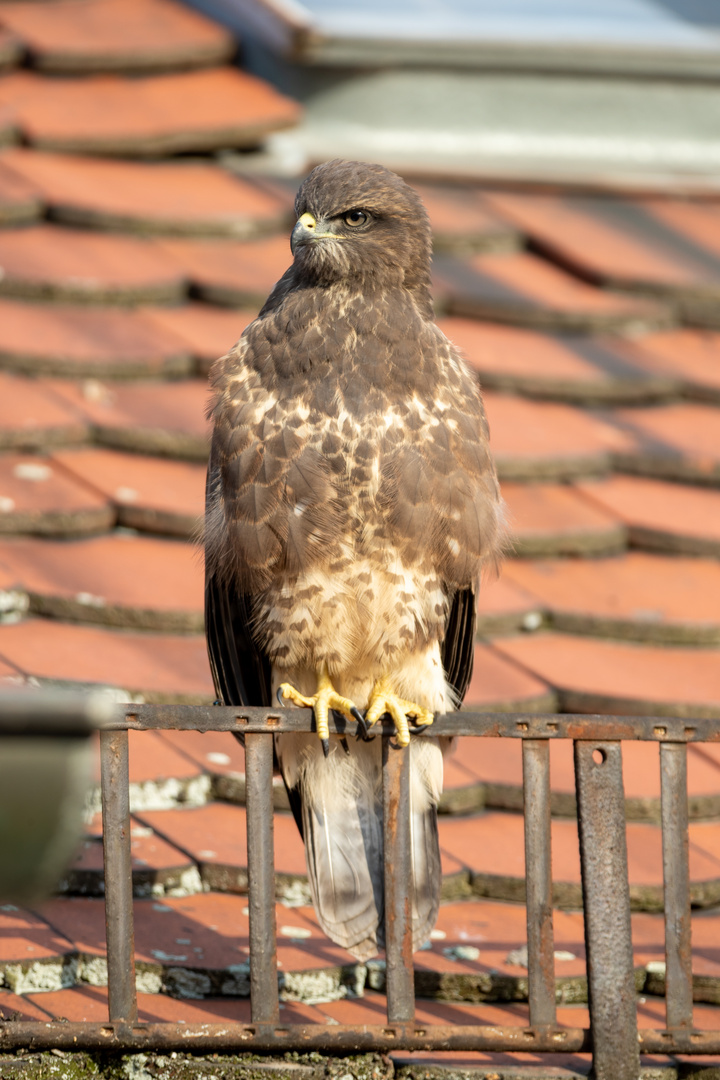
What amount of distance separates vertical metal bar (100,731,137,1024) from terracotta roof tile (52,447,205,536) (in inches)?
51.5

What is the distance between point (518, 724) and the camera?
2.31 meters

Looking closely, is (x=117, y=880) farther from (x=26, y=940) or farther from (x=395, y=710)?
(x=395, y=710)

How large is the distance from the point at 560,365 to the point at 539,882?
7.89ft

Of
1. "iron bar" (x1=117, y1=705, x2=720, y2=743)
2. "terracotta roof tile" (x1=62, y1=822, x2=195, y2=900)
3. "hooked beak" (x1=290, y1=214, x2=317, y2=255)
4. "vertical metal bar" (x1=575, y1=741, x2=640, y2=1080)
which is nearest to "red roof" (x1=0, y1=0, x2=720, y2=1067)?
"terracotta roof tile" (x1=62, y1=822, x2=195, y2=900)

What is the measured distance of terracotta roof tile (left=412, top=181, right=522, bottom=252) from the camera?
482 centimetres

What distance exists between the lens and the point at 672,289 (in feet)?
15.7

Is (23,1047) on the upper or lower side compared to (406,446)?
lower

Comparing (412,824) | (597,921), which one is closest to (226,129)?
(412,824)

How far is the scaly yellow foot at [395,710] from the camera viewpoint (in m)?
2.67

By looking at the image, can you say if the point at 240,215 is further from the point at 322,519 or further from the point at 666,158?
the point at 322,519

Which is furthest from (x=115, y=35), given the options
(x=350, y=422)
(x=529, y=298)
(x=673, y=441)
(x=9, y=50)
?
(x=350, y=422)

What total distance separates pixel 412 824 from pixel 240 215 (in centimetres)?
257

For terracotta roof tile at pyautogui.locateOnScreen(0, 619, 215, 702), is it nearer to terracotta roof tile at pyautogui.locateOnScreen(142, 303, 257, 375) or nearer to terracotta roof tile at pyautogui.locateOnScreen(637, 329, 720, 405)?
terracotta roof tile at pyautogui.locateOnScreen(142, 303, 257, 375)

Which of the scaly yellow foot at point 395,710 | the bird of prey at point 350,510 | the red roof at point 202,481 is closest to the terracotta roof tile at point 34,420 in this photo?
the red roof at point 202,481
